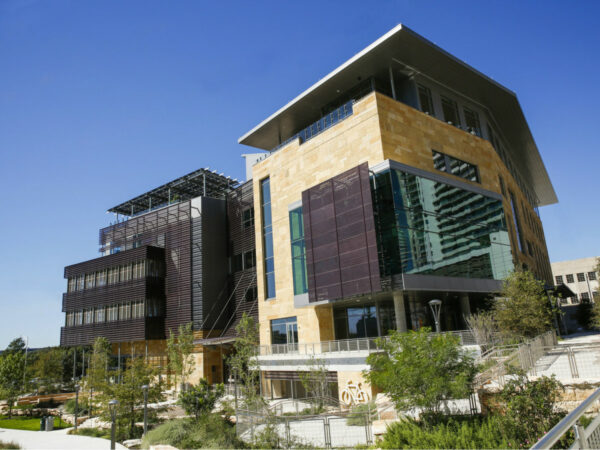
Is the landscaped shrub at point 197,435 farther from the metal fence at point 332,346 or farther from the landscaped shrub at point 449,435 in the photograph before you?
the metal fence at point 332,346

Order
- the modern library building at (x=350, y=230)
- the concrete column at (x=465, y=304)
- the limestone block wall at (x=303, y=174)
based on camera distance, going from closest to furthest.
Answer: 1. the modern library building at (x=350, y=230)
2. the limestone block wall at (x=303, y=174)
3. the concrete column at (x=465, y=304)

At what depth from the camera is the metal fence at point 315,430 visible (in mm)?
16094

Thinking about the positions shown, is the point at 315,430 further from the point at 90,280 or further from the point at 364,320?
the point at 90,280

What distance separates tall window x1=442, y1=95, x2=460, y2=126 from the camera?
1497 inches

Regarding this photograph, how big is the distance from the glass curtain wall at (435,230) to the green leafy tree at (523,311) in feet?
13.5

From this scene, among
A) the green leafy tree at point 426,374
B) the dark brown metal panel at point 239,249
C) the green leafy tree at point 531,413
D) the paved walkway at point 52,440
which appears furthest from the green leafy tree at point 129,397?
the green leafy tree at point 531,413

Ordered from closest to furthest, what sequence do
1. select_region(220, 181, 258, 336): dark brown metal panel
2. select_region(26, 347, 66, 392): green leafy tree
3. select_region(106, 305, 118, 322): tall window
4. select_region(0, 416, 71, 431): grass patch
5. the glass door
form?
select_region(0, 416, 71, 431): grass patch → the glass door → select_region(220, 181, 258, 336): dark brown metal panel → select_region(106, 305, 118, 322): tall window → select_region(26, 347, 66, 392): green leafy tree

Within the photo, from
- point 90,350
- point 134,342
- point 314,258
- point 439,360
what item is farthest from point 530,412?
point 90,350

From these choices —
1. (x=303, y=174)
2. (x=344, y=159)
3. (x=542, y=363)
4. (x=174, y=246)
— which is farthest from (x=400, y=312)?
(x=174, y=246)

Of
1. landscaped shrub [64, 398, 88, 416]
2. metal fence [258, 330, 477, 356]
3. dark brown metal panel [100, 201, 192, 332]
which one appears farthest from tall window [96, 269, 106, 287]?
metal fence [258, 330, 477, 356]

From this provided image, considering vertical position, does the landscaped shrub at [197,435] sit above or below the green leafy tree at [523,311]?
below

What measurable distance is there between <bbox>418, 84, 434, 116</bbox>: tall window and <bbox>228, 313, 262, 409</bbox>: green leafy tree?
74.2ft

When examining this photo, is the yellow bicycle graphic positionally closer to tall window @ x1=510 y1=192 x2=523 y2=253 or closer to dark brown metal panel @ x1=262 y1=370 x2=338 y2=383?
dark brown metal panel @ x1=262 y1=370 x2=338 y2=383

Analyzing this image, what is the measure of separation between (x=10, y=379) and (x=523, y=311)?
44504 mm
